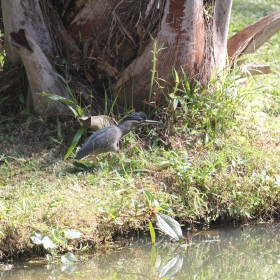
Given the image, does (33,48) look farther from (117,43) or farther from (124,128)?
(124,128)

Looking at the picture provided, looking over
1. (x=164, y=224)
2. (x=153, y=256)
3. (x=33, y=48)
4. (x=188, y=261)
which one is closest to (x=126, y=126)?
(x=33, y=48)

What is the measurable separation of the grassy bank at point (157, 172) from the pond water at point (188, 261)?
0.62ft

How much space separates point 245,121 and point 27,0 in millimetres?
2572

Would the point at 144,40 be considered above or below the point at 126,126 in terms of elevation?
above

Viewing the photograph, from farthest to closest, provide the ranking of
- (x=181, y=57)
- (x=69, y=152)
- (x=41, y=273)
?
(x=181, y=57) → (x=69, y=152) → (x=41, y=273)

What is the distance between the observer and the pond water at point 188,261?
→ 4.67m

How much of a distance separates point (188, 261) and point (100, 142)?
1.40 meters

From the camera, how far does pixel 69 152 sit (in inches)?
234

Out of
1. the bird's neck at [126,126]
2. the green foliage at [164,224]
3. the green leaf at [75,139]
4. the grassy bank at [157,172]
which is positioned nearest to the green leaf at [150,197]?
the green foliage at [164,224]

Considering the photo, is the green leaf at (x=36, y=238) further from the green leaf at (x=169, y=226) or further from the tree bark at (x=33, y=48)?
the tree bark at (x=33, y=48)

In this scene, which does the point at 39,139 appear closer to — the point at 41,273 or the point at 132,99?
the point at 132,99

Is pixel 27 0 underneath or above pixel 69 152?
above

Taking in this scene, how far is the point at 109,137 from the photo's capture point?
5750mm

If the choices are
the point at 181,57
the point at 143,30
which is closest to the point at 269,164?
the point at 181,57
